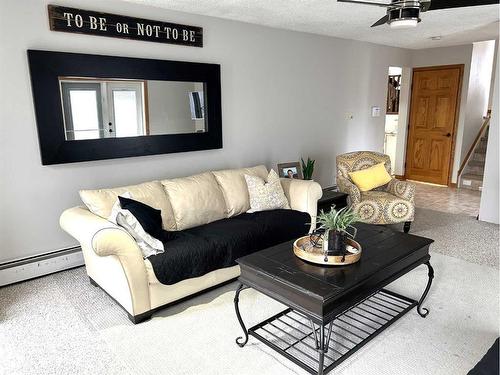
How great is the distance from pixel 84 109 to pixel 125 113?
0.37 meters

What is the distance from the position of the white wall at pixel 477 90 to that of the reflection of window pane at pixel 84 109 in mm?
5950

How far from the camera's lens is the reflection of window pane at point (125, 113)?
3459mm

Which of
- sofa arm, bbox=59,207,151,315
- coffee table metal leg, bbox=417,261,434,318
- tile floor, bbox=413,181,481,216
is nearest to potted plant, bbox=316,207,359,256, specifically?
coffee table metal leg, bbox=417,261,434,318

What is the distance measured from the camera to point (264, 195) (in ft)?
12.1

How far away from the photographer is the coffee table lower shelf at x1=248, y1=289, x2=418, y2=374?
2170mm

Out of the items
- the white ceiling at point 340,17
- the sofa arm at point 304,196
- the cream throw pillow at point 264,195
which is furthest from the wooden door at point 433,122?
the cream throw pillow at point 264,195

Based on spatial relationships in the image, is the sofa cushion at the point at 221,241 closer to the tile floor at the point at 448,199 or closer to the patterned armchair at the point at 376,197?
the patterned armchair at the point at 376,197

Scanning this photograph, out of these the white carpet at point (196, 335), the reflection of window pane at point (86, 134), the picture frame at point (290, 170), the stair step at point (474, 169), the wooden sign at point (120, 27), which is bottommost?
the white carpet at point (196, 335)

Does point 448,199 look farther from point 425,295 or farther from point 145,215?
point 145,215

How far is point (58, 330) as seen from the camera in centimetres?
251

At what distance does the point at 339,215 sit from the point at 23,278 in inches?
105

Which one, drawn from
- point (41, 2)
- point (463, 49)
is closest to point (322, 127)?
point (463, 49)

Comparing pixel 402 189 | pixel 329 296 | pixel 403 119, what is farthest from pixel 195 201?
pixel 403 119

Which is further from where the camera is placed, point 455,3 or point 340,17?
point 340,17
